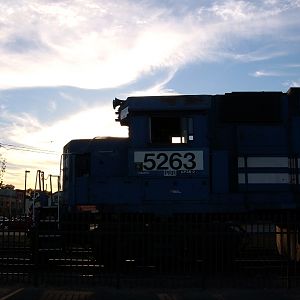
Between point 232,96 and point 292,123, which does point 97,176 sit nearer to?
point 232,96

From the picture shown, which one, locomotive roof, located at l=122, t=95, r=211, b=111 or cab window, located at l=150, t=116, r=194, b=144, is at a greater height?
locomotive roof, located at l=122, t=95, r=211, b=111

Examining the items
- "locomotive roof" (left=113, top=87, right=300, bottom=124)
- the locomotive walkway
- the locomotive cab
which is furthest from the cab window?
the locomotive walkway

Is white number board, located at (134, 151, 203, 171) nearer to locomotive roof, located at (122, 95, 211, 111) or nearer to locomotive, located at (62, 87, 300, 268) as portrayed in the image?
locomotive, located at (62, 87, 300, 268)

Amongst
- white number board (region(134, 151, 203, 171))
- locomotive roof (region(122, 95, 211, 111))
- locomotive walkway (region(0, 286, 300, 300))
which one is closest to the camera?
locomotive walkway (region(0, 286, 300, 300))

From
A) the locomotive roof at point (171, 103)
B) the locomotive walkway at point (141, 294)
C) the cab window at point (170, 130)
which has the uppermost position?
the locomotive roof at point (171, 103)

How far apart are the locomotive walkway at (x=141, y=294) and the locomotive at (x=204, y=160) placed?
2.73 meters

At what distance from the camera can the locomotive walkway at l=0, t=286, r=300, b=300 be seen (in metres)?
9.27

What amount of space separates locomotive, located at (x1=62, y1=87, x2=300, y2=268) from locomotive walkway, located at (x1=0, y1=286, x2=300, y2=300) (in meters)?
2.73

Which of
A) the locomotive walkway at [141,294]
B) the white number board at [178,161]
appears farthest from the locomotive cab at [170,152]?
the locomotive walkway at [141,294]

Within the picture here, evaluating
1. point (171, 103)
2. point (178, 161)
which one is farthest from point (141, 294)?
point (171, 103)

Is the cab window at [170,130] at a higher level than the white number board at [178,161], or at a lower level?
higher

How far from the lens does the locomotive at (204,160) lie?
1250 cm

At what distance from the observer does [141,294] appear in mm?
9656

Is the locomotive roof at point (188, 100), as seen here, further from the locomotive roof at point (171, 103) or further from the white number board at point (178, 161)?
the white number board at point (178, 161)
